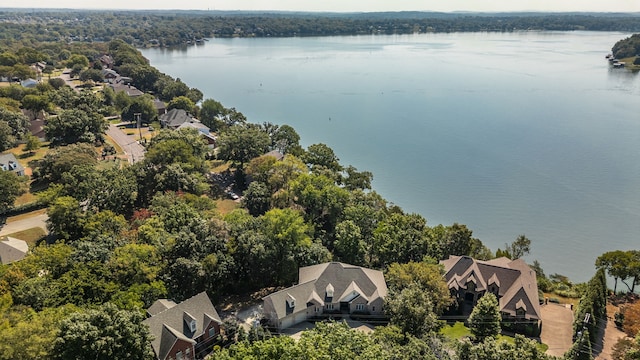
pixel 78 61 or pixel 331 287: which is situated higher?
pixel 78 61

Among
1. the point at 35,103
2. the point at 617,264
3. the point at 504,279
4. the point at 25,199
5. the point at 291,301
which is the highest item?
the point at 35,103

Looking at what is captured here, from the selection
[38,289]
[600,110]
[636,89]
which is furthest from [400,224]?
[636,89]

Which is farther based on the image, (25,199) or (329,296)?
(25,199)

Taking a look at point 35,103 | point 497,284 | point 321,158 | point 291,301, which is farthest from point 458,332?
point 35,103

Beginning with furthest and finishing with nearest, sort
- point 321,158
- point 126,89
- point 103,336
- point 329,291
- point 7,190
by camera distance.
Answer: point 126,89
point 321,158
point 7,190
point 329,291
point 103,336

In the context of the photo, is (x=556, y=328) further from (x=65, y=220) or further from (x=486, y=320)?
(x=65, y=220)

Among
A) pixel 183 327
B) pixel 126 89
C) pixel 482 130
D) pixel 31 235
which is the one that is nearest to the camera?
pixel 183 327

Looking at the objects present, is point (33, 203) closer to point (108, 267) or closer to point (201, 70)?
point (108, 267)

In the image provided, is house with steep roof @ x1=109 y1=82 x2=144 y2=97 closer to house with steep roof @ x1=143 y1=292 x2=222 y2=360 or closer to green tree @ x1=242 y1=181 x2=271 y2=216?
green tree @ x1=242 y1=181 x2=271 y2=216

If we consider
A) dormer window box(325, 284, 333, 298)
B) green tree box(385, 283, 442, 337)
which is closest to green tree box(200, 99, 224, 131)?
dormer window box(325, 284, 333, 298)
